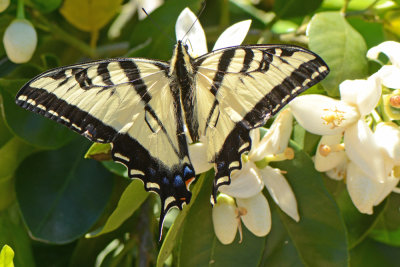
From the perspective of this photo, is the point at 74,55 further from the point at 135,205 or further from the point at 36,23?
the point at 135,205

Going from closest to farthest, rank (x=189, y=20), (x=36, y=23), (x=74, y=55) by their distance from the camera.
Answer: (x=189, y=20) < (x=36, y=23) < (x=74, y=55)

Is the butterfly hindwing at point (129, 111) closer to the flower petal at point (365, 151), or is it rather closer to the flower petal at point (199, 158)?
the flower petal at point (199, 158)

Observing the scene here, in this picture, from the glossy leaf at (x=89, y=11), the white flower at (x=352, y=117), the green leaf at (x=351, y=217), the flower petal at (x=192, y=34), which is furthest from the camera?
the glossy leaf at (x=89, y=11)

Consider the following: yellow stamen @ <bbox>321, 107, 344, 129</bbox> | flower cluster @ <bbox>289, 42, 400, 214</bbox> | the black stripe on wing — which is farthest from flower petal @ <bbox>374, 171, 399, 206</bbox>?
the black stripe on wing

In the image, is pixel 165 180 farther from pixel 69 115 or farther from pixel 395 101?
pixel 395 101

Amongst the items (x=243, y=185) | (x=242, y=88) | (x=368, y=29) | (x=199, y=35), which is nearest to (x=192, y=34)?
(x=199, y=35)

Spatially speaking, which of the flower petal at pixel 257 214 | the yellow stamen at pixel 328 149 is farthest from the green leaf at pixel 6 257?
the yellow stamen at pixel 328 149

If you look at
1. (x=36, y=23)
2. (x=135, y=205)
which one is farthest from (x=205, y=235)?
(x=36, y=23)
